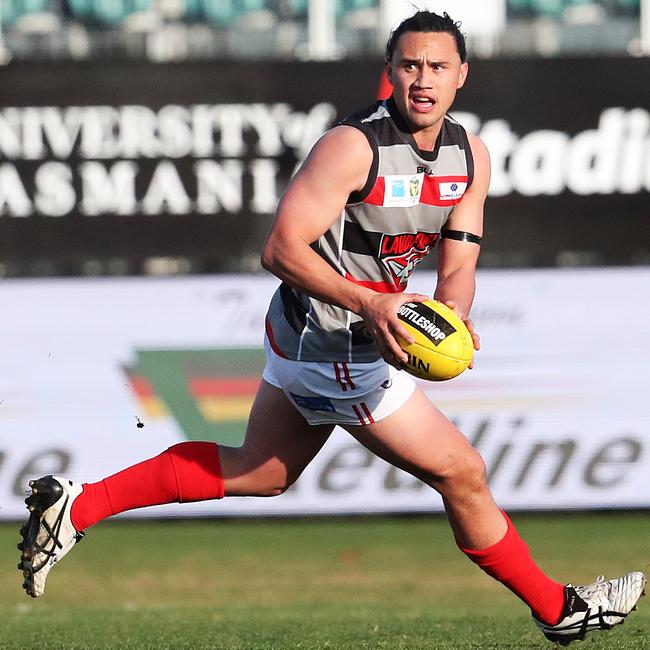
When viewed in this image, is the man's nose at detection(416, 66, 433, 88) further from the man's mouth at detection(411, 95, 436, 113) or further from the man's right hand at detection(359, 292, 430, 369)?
the man's right hand at detection(359, 292, 430, 369)

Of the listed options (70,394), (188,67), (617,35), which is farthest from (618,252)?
(70,394)

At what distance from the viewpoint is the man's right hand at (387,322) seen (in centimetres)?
500

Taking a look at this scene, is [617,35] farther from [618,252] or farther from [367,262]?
[367,262]

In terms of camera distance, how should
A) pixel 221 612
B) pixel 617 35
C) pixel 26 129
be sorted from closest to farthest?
1. pixel 221 612
2. pixel 26 129
3. pixel 617 35

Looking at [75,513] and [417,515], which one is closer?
[75,513]

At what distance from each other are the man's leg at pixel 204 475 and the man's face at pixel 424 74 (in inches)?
48.7

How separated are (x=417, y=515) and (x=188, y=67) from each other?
4.25 m

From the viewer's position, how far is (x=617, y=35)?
534 inches

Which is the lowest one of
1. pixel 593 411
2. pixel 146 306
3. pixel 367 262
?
pixel 593 411

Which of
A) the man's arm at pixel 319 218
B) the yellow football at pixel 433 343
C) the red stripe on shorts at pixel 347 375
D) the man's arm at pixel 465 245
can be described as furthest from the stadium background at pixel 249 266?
the yellow football at pixel 433 343

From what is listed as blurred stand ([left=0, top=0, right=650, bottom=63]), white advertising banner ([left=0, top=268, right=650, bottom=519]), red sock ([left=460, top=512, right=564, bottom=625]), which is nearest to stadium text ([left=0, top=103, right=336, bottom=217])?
white advertising banner ([left=0, top=268, right=650, bottom=519])

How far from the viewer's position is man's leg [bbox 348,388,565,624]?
555cm

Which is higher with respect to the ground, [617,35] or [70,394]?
[617,35]

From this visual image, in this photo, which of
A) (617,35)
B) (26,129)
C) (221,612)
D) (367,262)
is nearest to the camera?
(367,262)
